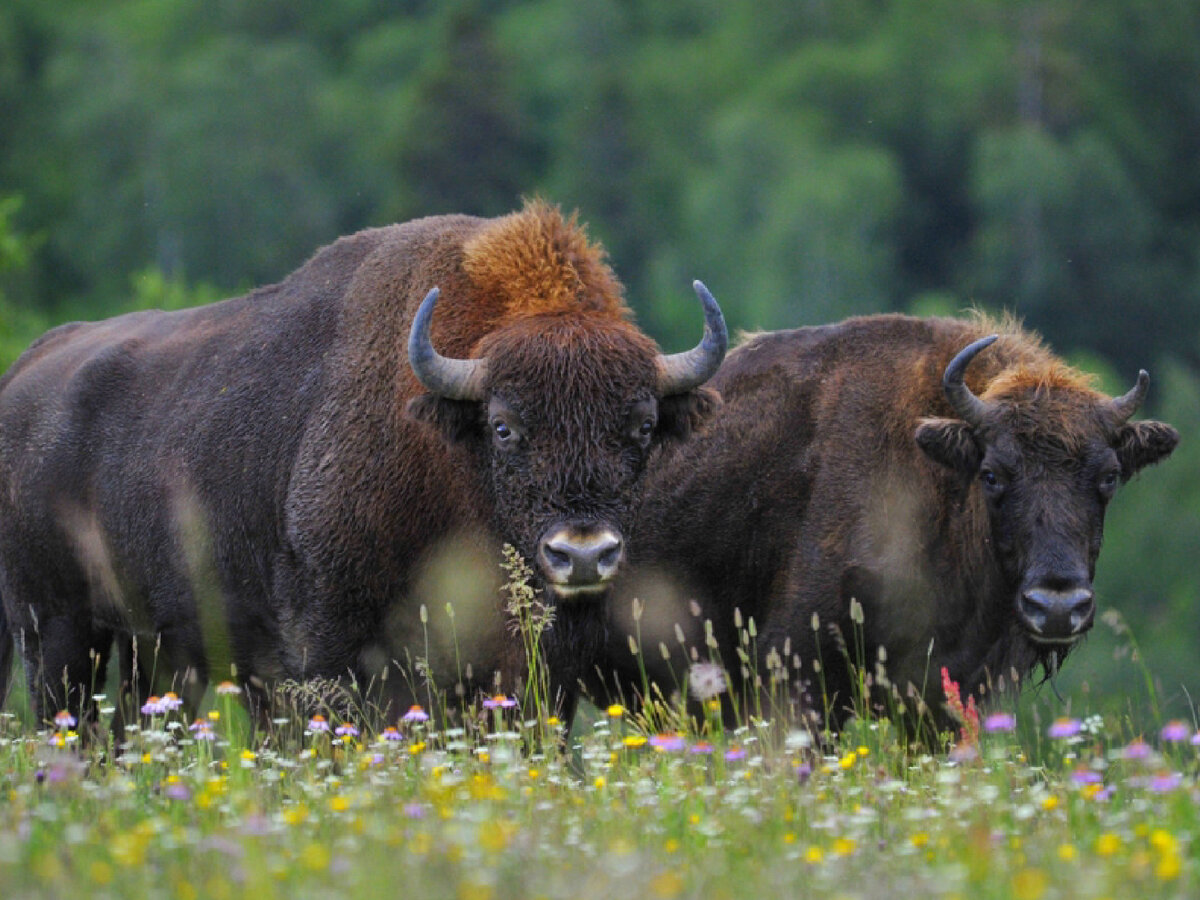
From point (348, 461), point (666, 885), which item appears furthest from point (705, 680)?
point (666, 885)

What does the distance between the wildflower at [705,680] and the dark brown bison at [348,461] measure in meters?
0.62

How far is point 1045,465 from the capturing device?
28.7ft

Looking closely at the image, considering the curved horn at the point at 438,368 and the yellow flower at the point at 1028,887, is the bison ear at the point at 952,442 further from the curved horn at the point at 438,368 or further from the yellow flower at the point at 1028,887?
the yellow flower at the point at 1028,887

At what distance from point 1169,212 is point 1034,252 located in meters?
11.9

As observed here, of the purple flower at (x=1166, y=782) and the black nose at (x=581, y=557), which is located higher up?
the black nose at (x=581, y=557)

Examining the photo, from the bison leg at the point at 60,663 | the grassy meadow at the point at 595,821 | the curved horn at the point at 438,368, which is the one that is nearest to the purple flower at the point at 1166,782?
the grassy meadow at the point at 595,821

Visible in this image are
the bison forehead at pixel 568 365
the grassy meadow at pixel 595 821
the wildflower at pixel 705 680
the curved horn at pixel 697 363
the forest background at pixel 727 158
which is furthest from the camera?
the forest background at pixel 727 158

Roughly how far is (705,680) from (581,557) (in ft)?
6.29

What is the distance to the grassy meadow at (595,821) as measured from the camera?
15.0ft

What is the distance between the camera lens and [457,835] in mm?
4660

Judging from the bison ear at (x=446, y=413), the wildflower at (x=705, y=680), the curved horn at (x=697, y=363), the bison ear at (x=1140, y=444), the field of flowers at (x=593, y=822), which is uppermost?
the curved horn at (x=697, y=363)

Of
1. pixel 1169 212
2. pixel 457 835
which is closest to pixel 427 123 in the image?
pixel 1169 212

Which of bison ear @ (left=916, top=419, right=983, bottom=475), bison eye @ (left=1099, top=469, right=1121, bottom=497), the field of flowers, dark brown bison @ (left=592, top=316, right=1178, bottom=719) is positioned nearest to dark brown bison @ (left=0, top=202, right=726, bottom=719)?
dark brown bison @ (left=592, top=316, right=1178, bottom=719)

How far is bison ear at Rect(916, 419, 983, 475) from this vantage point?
8945 mm
